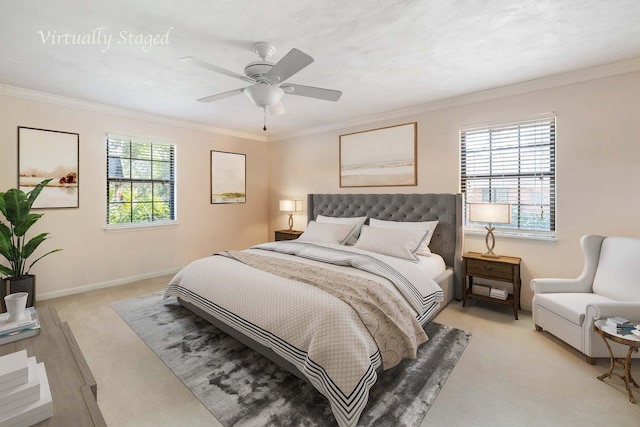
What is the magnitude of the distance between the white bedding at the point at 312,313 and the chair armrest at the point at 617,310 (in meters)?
1.16

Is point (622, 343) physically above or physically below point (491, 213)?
below

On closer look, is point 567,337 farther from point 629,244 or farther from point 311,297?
point 311,297

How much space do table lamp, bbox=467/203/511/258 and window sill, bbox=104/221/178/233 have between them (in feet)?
15.0

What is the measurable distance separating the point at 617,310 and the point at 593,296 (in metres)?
0.58

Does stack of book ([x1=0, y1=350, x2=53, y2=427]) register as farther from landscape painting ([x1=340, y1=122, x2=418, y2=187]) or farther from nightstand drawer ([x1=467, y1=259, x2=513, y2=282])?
landscape painting ([x1=340, y1=122, x2=418, y2=187])

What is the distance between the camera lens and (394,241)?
11.4 ft

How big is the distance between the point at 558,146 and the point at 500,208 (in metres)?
0.90

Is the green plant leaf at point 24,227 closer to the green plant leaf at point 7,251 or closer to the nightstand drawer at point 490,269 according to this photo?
the green plant leaf at point 7,251

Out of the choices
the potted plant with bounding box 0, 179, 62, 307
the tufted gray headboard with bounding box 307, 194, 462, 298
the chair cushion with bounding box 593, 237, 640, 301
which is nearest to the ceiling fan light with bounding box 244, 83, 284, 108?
the tufted gray headboard with bounding box 307, 194, 462, 298

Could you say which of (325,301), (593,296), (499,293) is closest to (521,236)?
(499,293)

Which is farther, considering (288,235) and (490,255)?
(288,235)

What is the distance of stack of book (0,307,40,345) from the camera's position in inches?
62.3

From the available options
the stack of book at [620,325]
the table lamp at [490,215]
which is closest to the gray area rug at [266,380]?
the stack of book at [620,325]

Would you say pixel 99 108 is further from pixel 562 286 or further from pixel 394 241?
pixel 562 286
